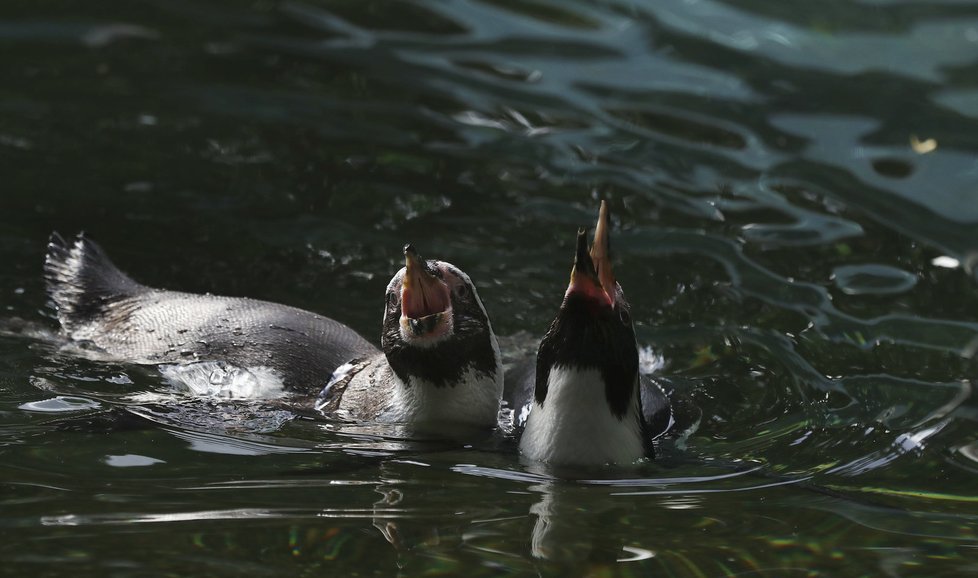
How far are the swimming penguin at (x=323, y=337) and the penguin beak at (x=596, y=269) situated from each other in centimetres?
76

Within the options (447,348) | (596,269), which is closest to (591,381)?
(596,269)

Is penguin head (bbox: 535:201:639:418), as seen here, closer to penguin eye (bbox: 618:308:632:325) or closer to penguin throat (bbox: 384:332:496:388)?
penguin eye (bbox: 618:308:632:325)

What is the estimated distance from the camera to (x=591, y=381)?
5180mm

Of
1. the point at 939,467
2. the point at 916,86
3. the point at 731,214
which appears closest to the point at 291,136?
the point at 731,214

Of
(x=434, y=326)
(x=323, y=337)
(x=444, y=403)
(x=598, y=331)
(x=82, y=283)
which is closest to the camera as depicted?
(x=598, y=331)

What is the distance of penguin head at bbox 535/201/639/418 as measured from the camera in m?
4.96

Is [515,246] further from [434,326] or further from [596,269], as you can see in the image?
[596,269]

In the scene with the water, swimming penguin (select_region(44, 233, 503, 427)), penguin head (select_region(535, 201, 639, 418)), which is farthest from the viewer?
swimming penguin (select_region(44, 233, 503, 427))

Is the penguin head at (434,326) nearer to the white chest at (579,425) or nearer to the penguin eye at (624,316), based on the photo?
the white chest at (579,425)

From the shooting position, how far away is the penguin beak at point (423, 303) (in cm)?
557

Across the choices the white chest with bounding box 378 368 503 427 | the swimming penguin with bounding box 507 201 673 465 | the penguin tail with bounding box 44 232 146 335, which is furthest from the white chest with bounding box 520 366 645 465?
the penguin tail with bounding box 44 232 146 335

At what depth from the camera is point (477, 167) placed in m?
9.34

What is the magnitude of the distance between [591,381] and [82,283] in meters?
3.10

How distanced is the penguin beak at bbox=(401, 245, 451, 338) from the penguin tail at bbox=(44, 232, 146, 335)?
6.73 ft
